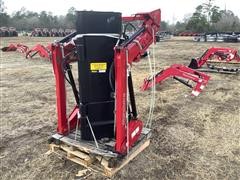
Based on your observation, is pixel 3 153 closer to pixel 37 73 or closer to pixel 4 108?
pixel 4 108

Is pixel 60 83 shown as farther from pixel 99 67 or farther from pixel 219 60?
pixel 219 60

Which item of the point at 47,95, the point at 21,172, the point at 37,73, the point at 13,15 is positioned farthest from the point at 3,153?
the point at 13,15

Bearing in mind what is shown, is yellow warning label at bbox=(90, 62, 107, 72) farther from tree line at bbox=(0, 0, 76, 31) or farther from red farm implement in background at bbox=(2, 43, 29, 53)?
tree line at bbox=(0, 0, 76, 31)

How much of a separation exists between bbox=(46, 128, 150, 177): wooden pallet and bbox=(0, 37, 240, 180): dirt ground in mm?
101

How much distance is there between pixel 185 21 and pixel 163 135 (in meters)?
63.7

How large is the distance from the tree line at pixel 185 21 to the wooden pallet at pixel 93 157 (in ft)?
154

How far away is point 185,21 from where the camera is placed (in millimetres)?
65750

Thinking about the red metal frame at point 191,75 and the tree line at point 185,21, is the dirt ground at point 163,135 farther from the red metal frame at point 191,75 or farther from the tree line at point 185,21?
the tree line at point 185,21

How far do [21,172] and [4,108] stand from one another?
3.22 metres

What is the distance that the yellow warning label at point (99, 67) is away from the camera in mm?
3973

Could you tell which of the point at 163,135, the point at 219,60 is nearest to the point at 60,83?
the point at 163,135

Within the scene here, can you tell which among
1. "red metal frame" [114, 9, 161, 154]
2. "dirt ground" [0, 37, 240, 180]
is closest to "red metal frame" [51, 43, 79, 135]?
"dirt ground" [0, 37, 240, 180]

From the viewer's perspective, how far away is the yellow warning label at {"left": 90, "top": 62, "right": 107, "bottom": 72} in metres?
3.97

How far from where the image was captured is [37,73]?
1196 cm
